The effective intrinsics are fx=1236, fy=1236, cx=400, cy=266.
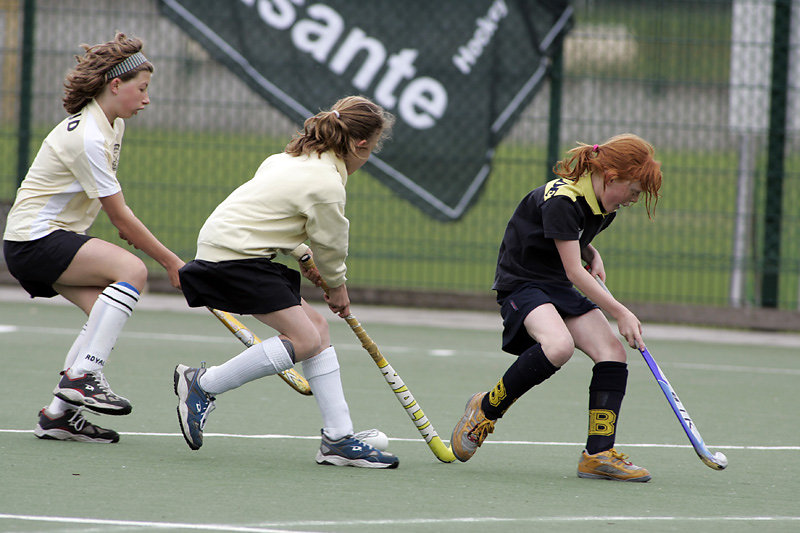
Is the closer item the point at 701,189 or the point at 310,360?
the point at 310,360

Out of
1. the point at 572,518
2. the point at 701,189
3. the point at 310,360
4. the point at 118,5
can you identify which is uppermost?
the point at 118,5

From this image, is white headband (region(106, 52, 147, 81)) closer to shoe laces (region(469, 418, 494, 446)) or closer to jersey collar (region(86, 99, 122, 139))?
jersey collar (region(86, 99, 122, 139))

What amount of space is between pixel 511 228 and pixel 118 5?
5.74 metres

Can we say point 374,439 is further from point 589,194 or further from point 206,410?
point 589,194

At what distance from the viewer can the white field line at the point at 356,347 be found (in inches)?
288

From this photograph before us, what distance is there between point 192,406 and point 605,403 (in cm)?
142

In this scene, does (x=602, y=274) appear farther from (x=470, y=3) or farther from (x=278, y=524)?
(x=470, y=3)

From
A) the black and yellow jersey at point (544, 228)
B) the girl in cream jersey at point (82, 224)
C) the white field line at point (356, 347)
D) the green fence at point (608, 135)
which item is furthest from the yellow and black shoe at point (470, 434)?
the green fence at point (608, 135)

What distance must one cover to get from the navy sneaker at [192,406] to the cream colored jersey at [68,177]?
75 centimetres

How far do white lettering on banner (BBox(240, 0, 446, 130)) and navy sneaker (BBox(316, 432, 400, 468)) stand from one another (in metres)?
5.48

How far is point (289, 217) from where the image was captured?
4184mm

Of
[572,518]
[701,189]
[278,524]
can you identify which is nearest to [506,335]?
[572,518]

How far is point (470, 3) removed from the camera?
30.9ft

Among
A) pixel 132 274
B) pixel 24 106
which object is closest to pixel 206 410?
pixel 132 274
